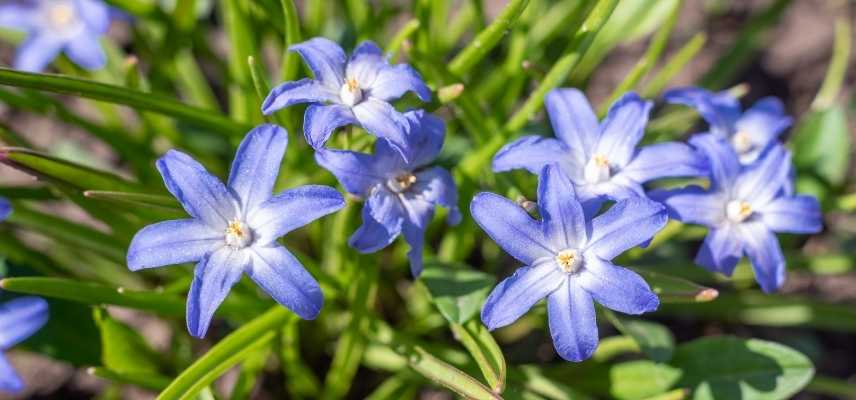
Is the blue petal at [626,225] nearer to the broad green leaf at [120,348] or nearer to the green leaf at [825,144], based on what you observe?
the broad green leaf at [120,348]

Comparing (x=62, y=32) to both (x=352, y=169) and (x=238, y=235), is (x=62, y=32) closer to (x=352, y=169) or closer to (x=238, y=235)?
(x=238, y=235)

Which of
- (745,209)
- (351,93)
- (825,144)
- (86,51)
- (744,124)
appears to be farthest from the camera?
(825,144)

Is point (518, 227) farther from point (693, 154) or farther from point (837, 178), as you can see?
point (837, 178)

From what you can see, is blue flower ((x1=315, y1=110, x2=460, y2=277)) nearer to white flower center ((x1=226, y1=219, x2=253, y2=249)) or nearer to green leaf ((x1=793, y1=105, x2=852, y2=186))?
white flower center ((x1=226, y1=219, x2=253, y2=249))

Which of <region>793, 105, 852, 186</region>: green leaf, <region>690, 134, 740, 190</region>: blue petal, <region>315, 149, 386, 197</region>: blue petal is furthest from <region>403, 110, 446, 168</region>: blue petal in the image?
<region>793, 105, 852, 186</region>: green leaf

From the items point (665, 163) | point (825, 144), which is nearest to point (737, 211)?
point (665, 163)
